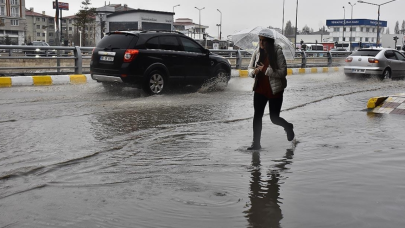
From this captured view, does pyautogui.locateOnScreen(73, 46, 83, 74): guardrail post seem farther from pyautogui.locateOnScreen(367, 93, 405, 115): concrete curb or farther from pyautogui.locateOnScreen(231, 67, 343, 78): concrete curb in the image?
pyautogui.locateOnScreen(367, 93, 405, 115): concrete curb

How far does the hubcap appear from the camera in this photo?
12.4 m

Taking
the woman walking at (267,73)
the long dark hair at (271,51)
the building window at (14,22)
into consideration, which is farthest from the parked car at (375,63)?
the building window at (14,22)

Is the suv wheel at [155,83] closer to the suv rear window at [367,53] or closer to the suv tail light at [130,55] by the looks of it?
the suv tail light at [130,55]

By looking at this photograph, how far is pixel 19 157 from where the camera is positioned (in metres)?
5.64

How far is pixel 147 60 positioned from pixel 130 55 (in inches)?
18.8

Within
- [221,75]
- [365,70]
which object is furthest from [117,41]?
[365,70]

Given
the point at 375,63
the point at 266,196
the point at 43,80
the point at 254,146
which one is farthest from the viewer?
the point at 375,63

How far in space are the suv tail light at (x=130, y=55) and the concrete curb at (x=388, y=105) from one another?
18.6 feet

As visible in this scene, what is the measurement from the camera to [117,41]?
1234 centimetres

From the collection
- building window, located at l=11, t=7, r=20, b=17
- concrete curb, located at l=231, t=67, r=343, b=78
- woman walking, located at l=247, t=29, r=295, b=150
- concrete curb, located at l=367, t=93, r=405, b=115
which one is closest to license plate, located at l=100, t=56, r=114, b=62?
concrete curb, located at l=367, t=93, r=405, b=115

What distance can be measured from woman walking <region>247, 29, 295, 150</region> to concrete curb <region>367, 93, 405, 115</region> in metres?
4.60

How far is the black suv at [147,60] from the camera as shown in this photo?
1202 centimetres

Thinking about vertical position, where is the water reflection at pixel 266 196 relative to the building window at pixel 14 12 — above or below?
below

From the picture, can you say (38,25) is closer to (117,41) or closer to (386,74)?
(386,74)
